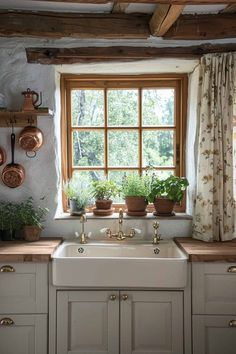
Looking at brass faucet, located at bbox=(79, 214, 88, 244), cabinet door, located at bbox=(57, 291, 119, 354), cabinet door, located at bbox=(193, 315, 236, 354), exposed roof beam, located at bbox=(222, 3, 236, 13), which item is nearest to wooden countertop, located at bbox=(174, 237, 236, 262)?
cabinet door, located at bbox=(193, 315, 236, 354)

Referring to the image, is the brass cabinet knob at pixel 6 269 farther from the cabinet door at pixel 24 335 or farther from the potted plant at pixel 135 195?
the potted plant at pixel 135 195

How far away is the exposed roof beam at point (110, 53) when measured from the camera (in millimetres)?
2979

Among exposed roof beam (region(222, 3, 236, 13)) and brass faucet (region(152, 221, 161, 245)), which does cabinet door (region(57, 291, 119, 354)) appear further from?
exposed roof beam (region(222, 3, 236, 13))

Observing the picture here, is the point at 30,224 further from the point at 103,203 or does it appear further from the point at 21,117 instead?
the point at 21,117

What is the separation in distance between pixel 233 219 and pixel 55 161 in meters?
1.29

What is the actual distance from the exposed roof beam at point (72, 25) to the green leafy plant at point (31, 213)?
1143mm

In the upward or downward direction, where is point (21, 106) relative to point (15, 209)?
Result: upward

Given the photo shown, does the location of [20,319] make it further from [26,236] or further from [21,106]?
[21,106]

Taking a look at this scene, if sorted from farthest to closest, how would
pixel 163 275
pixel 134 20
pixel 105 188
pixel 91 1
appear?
pixel 105 188, pixel 134 20, pixel 163 275, pixel 91 1

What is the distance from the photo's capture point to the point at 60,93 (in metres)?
3.26

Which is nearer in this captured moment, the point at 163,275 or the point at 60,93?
the point at 163,275

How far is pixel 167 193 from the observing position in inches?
122

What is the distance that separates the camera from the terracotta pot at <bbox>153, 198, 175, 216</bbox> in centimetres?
313

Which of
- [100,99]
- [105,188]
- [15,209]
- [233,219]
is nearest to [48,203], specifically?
[15,209]
